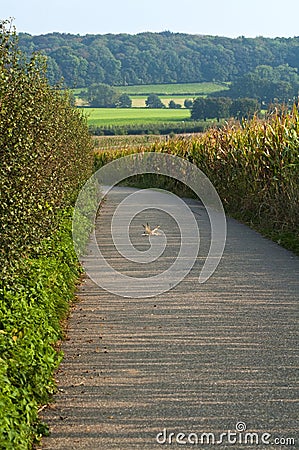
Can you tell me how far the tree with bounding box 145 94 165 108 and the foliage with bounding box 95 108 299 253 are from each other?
61.5m

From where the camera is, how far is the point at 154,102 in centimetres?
8444

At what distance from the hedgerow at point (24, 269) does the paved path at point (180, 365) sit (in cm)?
27

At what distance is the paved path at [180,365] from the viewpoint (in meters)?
5.29

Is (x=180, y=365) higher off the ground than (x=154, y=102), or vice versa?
(x=154, y=102)

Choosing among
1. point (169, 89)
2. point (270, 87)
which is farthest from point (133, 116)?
point (270, 87)

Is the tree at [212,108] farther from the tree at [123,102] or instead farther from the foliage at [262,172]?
the tree at [123,102]

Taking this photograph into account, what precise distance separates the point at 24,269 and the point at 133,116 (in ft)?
223

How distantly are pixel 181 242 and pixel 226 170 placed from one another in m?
6.04

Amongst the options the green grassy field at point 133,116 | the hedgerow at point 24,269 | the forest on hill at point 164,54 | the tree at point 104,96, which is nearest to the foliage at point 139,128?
the green grassy field at point 133,116

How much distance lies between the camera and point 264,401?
226 inches

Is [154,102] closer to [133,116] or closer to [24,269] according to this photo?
[133,116]

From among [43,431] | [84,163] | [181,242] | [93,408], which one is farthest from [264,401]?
[84,163]

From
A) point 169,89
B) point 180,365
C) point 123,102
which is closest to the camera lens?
point 180,365

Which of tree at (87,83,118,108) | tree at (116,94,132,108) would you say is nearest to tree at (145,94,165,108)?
tree at (116,94,132,108)
